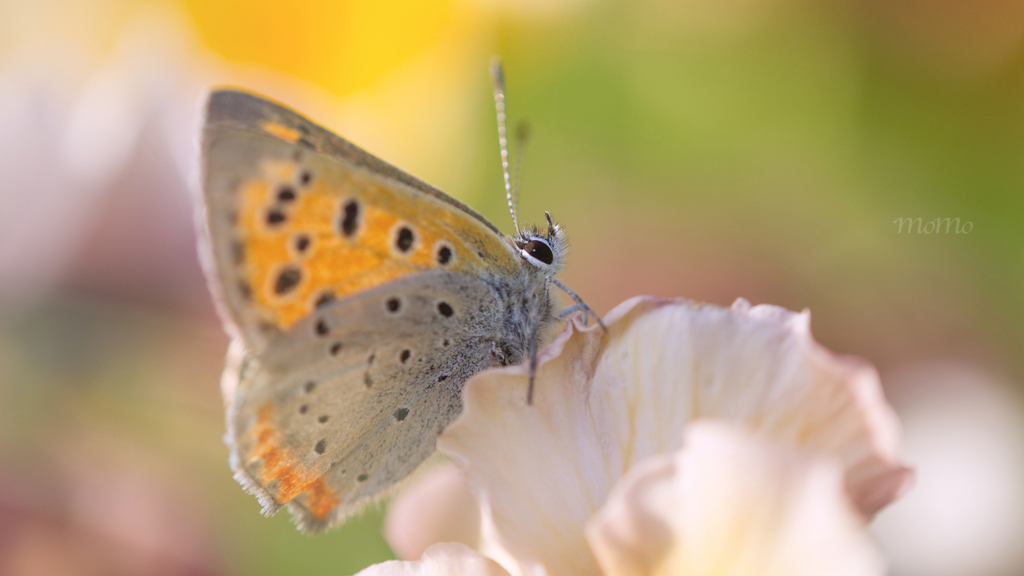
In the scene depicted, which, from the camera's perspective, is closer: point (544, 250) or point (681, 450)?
point (681, 450)

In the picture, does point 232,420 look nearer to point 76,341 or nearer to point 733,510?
point 733,510

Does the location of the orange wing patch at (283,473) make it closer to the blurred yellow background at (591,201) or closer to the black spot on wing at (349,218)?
the black spot on wing at (349,218)

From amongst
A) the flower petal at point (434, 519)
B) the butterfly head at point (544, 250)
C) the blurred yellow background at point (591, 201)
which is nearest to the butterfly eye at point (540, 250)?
the butterfly head at point (544, 250)

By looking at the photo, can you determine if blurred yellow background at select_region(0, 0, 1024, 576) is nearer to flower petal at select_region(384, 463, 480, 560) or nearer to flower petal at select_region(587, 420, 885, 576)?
flower petal at select_region(384, 463, 480, 560)

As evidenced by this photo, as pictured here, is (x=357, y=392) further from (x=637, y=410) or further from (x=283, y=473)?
(x=637, y=410)

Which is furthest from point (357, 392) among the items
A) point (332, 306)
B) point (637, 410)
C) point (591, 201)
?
point (591, 201)

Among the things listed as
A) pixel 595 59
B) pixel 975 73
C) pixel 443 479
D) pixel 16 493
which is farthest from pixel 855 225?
pixel 16 493

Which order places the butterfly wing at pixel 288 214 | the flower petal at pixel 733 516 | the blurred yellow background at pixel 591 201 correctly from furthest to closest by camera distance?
the blurred yellow background at pixel 591 201
the butterfly wing at pixel 288 214
the flower petal at pixel 733 516
